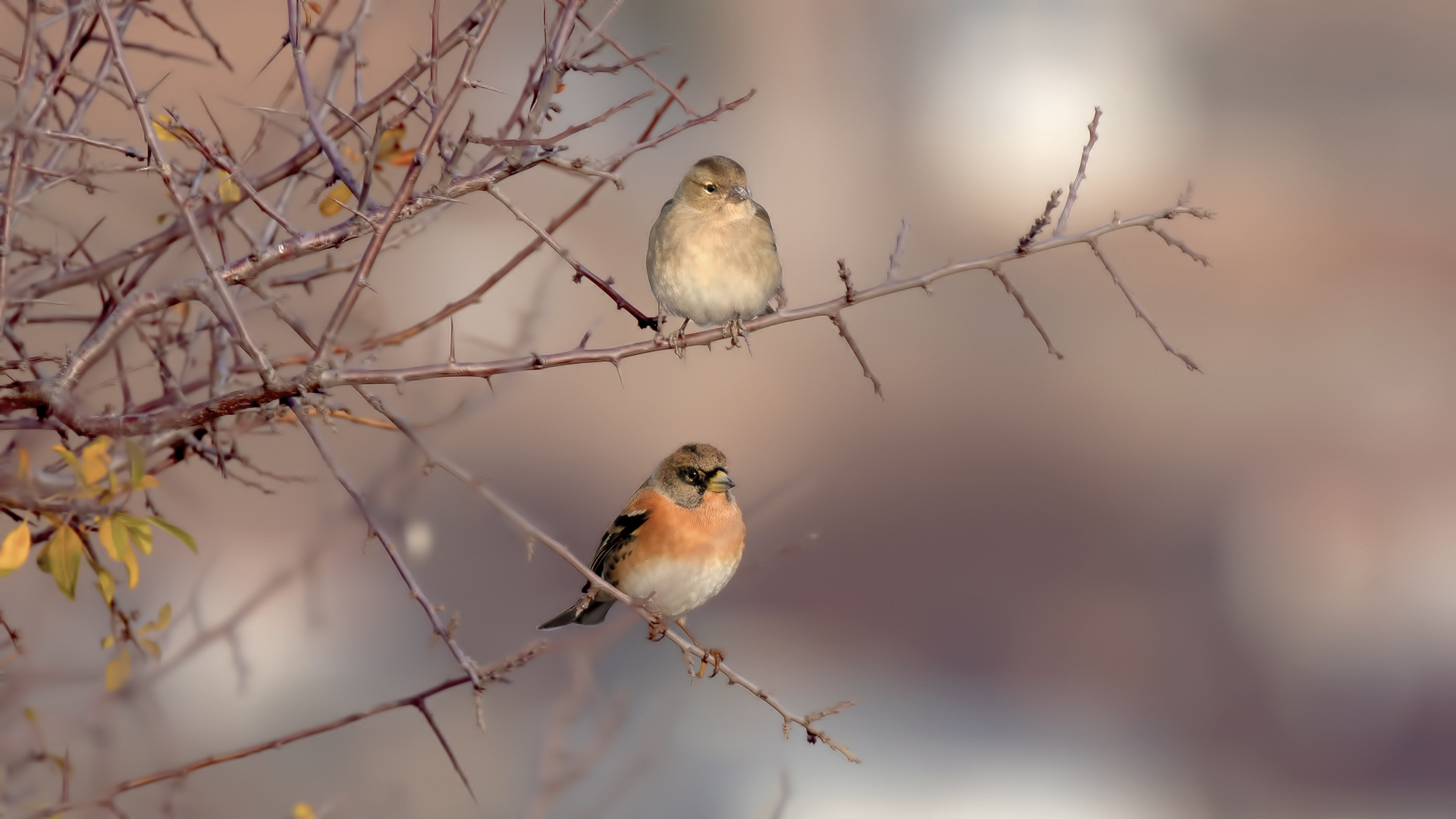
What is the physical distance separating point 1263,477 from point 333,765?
10.9m

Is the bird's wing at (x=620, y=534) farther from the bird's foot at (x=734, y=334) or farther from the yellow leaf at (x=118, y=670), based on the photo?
the yellow leaf at (x=118, y=670)

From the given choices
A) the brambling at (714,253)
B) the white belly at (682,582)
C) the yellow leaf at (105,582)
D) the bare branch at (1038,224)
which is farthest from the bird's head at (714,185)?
the yellow leaf at (105,582)

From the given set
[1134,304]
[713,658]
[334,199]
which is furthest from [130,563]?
[1134,304]

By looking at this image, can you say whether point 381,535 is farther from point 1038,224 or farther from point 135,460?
point 1038,224

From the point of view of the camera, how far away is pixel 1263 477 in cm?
1537

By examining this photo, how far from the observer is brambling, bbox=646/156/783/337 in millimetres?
4207

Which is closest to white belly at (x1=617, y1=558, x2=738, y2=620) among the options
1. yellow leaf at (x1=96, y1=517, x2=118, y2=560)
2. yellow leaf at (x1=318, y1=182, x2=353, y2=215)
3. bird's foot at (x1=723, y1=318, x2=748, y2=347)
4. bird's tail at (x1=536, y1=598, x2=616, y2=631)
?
bird's tail at (x1=536, y1=598, x2=616, y2=631)

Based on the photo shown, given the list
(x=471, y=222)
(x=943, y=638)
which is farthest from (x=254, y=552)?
(x=943, y=638)

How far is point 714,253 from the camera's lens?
13.9 feet

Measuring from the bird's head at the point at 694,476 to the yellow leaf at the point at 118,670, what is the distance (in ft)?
6.52

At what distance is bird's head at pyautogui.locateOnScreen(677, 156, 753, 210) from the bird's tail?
1.36m

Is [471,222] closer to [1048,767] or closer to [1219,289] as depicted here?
[1048,767]

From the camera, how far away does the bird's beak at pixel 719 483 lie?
4270 mm

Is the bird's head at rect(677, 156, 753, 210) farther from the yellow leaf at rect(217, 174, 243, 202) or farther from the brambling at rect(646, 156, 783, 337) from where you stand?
the yellow leaf at rect(217, 174, 243, 202)
